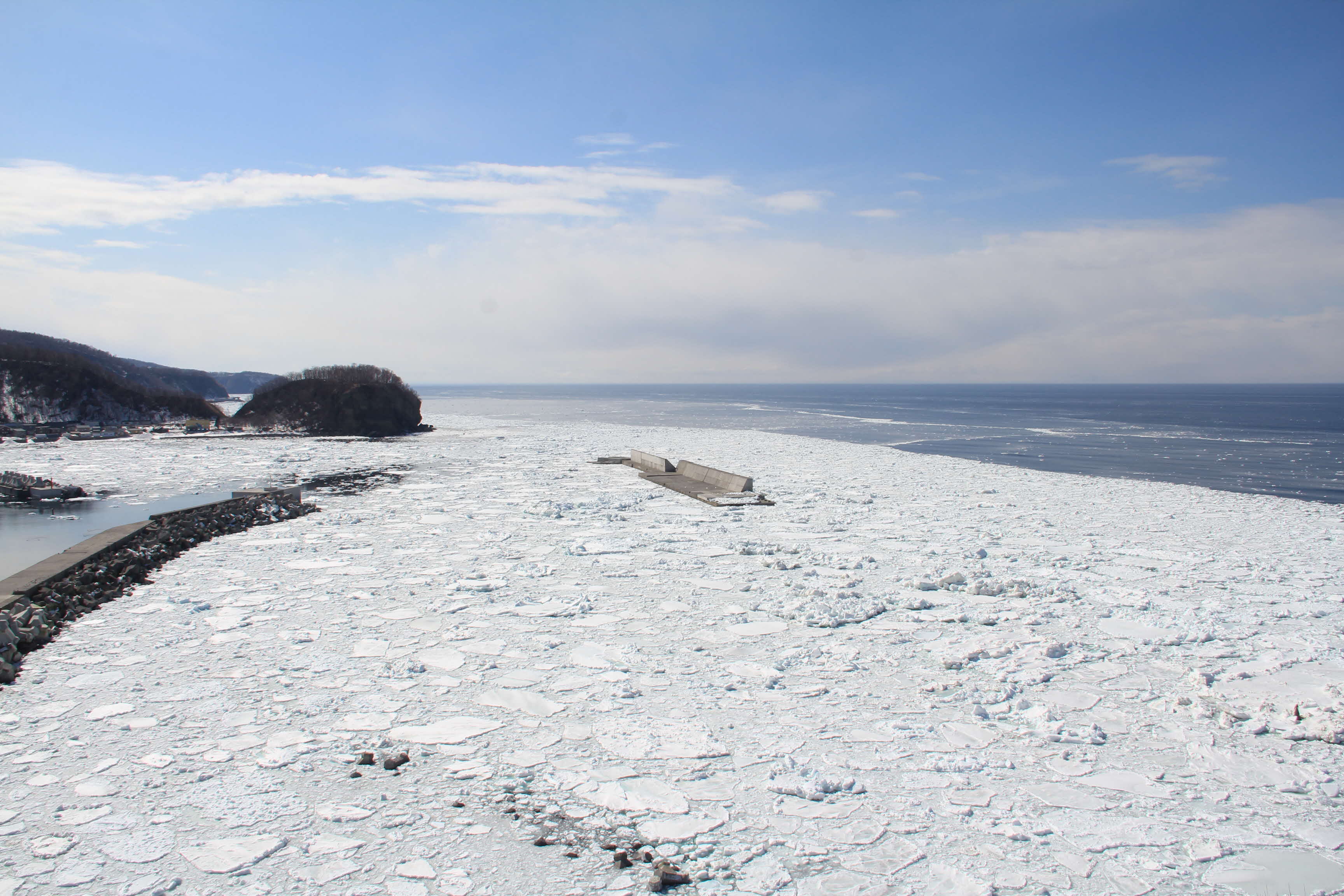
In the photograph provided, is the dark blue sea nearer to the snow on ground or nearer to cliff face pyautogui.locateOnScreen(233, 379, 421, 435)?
cliff face pyautogui.locateOnScreen(233, 379, 421, 435)

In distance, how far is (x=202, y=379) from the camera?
308 ft

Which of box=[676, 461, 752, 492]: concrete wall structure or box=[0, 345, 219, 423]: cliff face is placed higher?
box=[0, 345, 219, 423]: cliff face

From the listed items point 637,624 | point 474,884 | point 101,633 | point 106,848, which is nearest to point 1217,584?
point 637,624

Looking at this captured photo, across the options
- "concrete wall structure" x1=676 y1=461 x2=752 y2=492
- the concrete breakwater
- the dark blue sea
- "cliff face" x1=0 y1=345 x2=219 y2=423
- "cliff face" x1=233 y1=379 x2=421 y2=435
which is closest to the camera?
the concrete breakwater

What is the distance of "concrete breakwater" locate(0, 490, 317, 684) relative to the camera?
523cm

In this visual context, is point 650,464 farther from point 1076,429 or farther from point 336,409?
point 1076,429

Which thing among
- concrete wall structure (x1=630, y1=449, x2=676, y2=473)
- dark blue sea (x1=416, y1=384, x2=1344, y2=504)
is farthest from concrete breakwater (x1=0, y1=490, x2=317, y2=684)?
dark blue sea (x1=416, y1=384, x2=1344, y2=504)

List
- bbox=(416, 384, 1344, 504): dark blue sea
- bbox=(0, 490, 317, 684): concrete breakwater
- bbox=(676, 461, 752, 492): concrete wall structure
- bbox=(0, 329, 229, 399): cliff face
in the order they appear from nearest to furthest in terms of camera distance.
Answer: bbox=(0, 490, 317, 684): concrete breakwater, bbox=(676, 461, 752, 492): concrete wall structure, bbox=(416, 384, 1344, 504): dark blue sea, bbox=(0, 329, 229, 399): cliff face

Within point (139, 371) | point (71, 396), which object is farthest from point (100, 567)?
point (139, 371)

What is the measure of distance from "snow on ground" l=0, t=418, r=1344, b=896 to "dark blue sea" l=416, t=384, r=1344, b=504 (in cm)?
1448

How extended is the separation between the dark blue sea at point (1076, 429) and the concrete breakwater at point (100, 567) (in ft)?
62.0

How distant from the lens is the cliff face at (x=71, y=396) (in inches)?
1258

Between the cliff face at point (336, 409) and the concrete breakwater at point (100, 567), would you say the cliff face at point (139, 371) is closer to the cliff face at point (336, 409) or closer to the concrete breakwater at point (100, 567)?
the cliff face at point (336, 409)

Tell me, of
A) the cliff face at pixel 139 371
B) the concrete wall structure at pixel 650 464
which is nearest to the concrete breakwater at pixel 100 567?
the concrete wall structure at pixel 650 464
